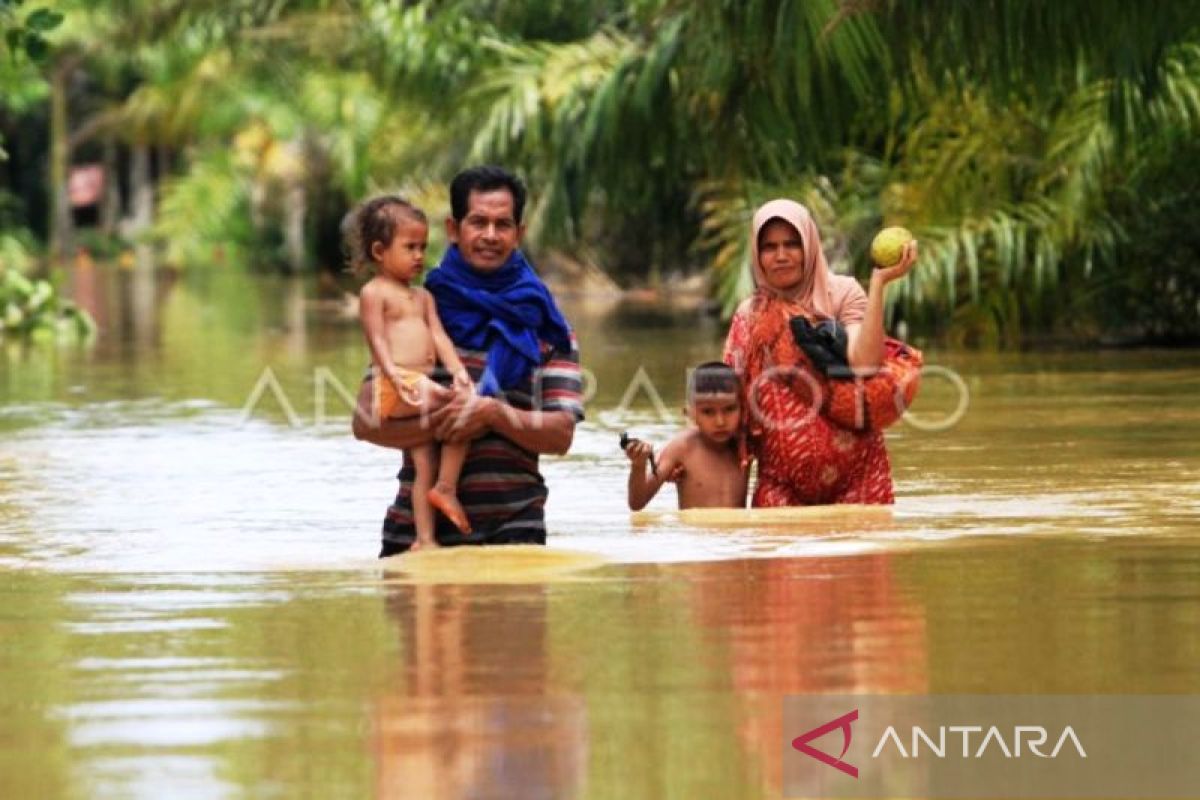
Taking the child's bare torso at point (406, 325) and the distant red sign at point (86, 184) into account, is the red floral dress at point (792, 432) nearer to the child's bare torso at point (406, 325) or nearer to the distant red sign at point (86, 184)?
the child's bare torso at point (406, 325)

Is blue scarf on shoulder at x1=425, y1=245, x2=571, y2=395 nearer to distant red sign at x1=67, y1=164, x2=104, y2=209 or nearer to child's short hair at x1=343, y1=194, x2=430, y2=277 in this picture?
child's short hair at x1=343, y1=194, x2=430, y2=277

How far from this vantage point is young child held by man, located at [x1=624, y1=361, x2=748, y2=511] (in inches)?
372

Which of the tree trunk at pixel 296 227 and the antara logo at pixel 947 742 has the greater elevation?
the tree trunk at pixel 296 227

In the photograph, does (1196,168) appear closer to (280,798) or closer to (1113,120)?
(1113,120)

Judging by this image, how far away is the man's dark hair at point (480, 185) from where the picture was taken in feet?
27.1

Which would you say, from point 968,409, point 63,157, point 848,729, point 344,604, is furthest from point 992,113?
point 63,157

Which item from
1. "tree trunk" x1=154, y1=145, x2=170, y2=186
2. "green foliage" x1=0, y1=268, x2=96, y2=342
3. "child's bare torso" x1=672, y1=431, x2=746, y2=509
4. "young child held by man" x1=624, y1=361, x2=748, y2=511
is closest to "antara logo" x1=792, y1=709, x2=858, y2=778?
"young child held by man" x1=624, y1=361, x2=748, y2=511

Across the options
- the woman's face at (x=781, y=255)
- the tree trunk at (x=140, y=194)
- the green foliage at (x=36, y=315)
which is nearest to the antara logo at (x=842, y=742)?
the woman's face at (x=781, y=255)

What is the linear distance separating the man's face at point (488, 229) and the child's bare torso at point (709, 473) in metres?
1.48

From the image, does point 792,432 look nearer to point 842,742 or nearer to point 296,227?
point 842,742

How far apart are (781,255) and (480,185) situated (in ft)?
4.11

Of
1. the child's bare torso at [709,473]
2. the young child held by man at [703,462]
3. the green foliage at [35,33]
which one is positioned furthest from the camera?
the green foliage at [35,33]

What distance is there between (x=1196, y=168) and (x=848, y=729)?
13195 mm

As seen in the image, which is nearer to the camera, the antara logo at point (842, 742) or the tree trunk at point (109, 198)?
the antara logo at point (842, 742)
